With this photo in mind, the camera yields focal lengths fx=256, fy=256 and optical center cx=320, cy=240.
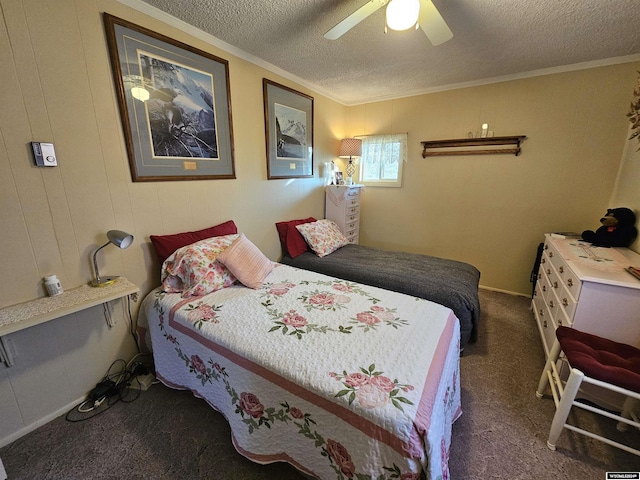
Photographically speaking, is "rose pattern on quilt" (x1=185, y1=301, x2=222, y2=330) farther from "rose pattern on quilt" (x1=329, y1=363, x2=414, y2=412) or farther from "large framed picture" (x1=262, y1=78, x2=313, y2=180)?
"large framed picture" (x1=262, y1=78, x2=313, y2=180)

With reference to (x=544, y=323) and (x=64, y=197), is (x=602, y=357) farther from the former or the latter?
(x=64, y=197)

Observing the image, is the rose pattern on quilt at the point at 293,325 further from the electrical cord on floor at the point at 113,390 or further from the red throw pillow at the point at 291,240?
the red throw pillow at the point at 291,240

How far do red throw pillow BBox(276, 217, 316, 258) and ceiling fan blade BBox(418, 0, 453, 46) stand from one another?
6.38ft

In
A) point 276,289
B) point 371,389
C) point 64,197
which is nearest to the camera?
point 371,389

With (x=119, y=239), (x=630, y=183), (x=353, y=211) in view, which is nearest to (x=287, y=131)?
(x=353, y=211)

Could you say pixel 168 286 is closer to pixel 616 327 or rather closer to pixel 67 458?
pixel 67 458

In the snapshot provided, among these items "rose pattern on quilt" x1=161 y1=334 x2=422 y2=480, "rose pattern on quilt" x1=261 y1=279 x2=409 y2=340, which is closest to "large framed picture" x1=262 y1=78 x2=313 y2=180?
"rose pattern on quilt" x1=261 y1=279 x2=409 y2=340

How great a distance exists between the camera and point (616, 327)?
1.48 m

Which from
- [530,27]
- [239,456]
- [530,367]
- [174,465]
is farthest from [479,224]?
[174,465]

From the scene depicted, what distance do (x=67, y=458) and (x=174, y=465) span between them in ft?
1.83

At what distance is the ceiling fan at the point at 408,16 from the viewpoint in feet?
4.04

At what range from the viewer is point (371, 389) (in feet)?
3.20

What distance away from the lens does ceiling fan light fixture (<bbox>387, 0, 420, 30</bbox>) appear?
122 cm

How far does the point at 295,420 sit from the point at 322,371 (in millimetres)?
233
